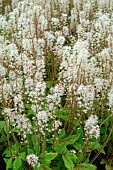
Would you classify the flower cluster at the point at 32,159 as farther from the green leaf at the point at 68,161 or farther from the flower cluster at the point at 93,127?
the flower cluster at the point at 93,127

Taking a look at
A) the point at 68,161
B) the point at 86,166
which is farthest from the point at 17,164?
the point at 86,166

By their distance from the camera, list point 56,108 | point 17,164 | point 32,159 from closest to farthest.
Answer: point 32,159 → point 17,164 → point 56,108

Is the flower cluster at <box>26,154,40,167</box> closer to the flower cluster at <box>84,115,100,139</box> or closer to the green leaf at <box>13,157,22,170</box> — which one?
the green leaf at <box>13,157,22,170</box>

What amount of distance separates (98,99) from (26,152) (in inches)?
50.1

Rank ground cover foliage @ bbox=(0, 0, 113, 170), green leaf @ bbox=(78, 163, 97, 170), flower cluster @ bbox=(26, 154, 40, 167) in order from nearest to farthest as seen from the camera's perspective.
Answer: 1. flower cluster @ bbox=(26, 154, 40, 167)
2. ground cover foliage @ bbox=(0, 0, 113, 170)
3. green leaf @ bbox=(78, 163, 97, 170)

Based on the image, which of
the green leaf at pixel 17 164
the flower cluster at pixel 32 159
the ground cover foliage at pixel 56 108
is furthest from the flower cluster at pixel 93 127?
the green leaf at pixel 17 164

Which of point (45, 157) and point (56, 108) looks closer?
point (45, 157)

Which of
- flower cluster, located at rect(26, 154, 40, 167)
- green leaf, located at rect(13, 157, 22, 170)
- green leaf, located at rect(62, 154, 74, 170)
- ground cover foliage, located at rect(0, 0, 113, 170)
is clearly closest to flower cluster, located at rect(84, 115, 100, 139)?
ground cover foliage, located at rect(0, 0, 113, 170)

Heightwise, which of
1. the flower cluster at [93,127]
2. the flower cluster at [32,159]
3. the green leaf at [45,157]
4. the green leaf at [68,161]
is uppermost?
the flower cluster at [93,127]

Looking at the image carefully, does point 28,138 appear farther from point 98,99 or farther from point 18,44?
point 18,44

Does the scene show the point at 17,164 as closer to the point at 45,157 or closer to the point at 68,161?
the point at 45,157

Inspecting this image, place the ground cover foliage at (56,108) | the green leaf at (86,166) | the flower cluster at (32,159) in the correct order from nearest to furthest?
the flower cluster at (32,159)
the ground cover foliage at (56,108)
the green leaf at (86,166)

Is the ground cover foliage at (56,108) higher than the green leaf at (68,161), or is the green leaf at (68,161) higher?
the ground cover foliage at (56,108)

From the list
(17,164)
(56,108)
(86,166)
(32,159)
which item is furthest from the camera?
(56,108)
